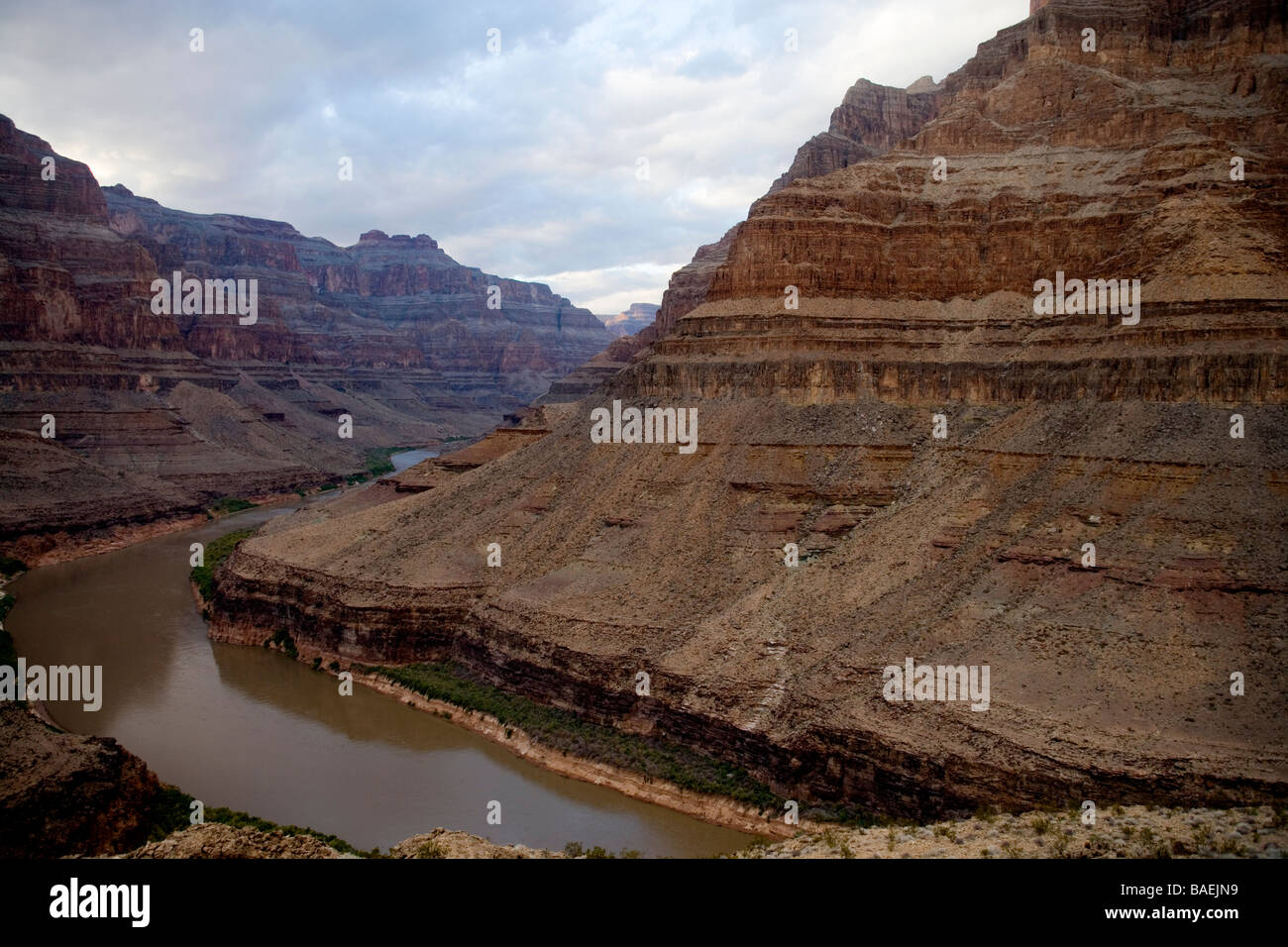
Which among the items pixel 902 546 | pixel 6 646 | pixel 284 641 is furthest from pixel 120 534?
pixel 902 546

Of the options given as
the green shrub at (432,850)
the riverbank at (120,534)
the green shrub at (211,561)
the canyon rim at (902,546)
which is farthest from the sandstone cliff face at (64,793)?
the riverbank at (120,534)

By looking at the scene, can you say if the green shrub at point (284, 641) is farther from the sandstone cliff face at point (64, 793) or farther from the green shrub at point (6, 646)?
the sandstone cliff face at point (64, 793)

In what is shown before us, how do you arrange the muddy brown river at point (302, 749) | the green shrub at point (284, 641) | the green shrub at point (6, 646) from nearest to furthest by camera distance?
the muddy brown river at point (302, 749)
the green shrub at point (6, 646)
the green shrub at point (284, 641)

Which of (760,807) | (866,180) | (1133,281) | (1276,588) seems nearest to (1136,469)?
(1276,588)

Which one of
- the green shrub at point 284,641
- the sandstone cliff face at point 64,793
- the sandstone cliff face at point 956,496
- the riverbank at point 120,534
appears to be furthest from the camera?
the riverbank at point 120,534

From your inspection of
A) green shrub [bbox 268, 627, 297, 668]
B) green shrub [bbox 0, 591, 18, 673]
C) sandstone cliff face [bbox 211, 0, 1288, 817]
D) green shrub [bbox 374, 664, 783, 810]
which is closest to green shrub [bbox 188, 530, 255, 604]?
sandstone cliff face [bbox 211, 0, 1288, 817]
